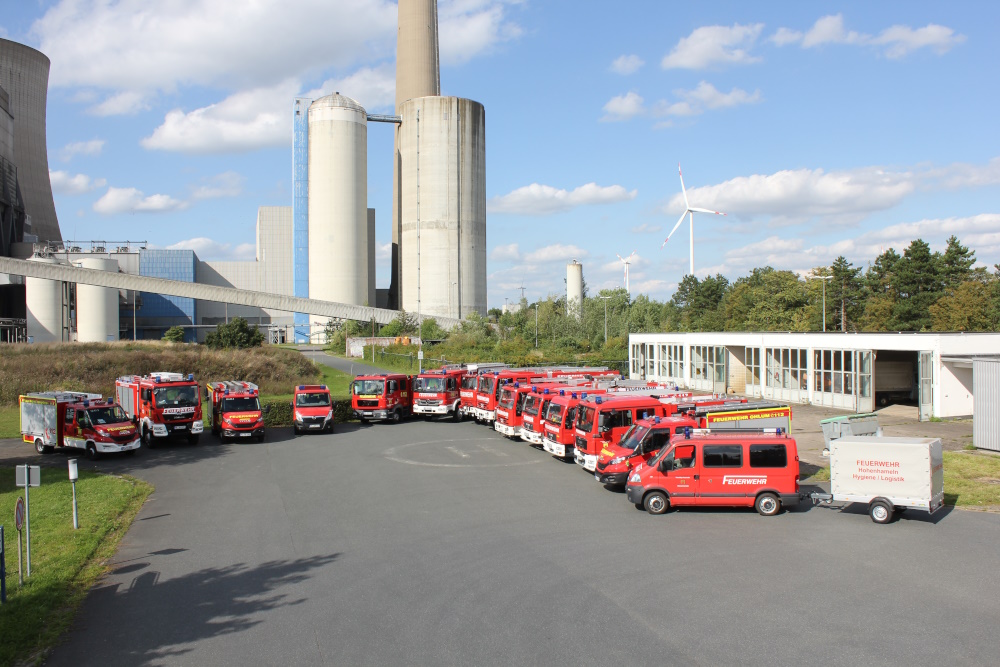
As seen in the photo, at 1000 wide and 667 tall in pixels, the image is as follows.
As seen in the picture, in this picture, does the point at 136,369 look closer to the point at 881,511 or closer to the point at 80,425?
the point at 80,425

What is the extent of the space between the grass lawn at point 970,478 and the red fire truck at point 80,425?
2314 centimetres

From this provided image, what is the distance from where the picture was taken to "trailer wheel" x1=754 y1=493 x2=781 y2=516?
1678 cm

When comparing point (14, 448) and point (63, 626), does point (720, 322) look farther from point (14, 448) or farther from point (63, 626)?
point (63, 626)

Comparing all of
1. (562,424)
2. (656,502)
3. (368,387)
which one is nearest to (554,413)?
(562,424)

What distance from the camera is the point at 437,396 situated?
3578 centimetres

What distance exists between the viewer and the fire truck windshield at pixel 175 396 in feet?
94.7

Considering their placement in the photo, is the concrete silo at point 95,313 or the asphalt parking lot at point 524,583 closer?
the asphalt parking lot at point 524,583

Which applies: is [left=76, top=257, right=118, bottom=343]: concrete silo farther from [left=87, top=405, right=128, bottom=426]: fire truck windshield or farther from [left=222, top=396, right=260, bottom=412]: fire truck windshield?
[left=87, top=405, right=128, bottom=426]: fire truck windshield

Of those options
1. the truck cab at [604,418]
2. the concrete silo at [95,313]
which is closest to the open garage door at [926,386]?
the truck cab at [604,418]

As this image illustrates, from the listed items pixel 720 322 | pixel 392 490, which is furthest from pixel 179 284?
pixel 392 490

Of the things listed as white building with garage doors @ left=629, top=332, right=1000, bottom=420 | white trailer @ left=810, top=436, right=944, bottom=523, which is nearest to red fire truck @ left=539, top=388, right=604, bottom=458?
white trailer @ left=810, top=436, right=944, bottom=523

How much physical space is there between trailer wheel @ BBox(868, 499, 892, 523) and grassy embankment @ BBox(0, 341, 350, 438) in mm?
26913

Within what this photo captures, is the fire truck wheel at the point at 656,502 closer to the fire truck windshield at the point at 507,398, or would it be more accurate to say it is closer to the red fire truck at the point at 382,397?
the fire truck windshield at the point at 507,398

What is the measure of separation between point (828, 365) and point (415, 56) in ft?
306
